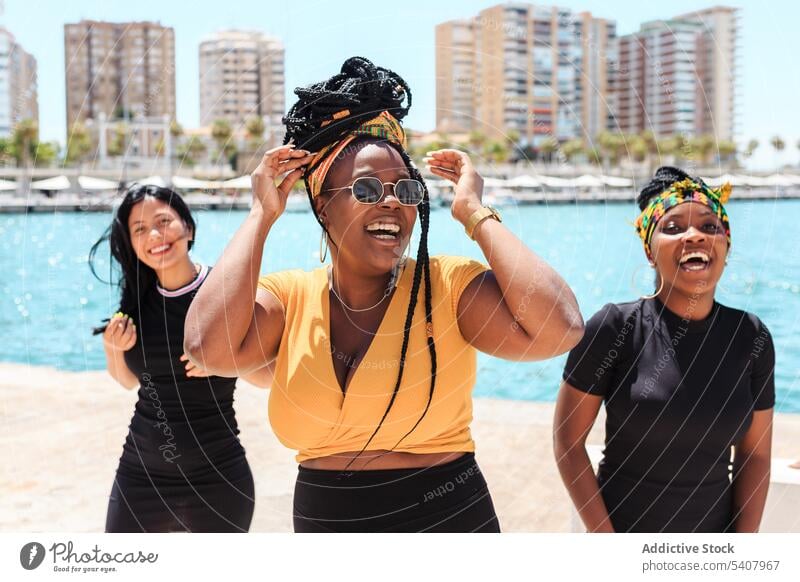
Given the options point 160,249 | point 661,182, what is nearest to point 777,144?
point 661,182

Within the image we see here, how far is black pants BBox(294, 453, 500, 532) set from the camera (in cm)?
165

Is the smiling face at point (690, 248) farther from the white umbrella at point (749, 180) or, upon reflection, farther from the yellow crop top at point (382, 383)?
the yellow crop top at point (382, 383)

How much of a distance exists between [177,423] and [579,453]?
103 centimetres

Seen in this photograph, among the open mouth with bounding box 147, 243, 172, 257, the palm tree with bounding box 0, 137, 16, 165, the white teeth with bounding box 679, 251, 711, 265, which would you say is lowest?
the open mouth with bounding box 147, 243, 172, 257

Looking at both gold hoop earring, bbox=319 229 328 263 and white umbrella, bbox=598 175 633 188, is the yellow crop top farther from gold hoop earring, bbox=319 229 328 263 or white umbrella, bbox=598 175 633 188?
white umbrella, bbox=598 175 633 188

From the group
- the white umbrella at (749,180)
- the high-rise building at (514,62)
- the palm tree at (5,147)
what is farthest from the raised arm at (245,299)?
the white umbrella at (749,180)

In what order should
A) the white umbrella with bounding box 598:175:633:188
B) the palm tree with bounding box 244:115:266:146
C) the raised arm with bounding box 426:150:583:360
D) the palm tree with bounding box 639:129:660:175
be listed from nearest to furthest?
the raised arm with bounding box 426:150:583:360
the palm tree with bounding box 244:115:266:146
the white umbrella with bounding box 598:175:633:188
the palm tree with bounding box 639:129:660:175

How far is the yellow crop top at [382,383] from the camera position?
159 cm

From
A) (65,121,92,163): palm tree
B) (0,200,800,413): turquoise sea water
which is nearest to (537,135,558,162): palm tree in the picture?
(0,200,800,413): turquoise sea water

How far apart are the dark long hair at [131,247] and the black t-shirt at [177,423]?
20 centimetres

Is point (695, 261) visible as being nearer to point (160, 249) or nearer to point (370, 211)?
point (370, 211)
